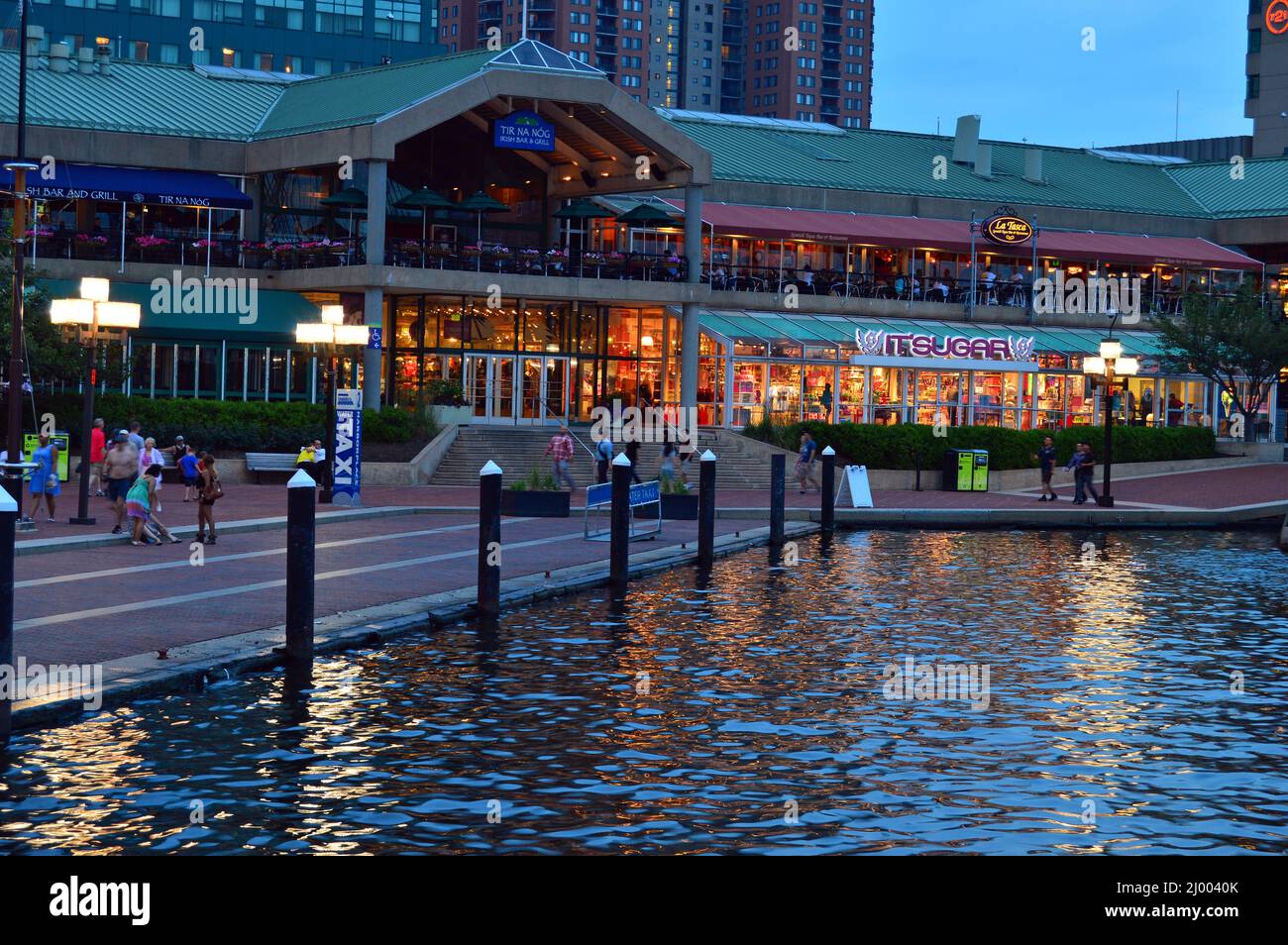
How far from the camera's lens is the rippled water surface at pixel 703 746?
11.0m

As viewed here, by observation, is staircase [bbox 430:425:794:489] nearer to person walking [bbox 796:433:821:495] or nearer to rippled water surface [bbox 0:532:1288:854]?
person walking [bbox 796:433:821:495]

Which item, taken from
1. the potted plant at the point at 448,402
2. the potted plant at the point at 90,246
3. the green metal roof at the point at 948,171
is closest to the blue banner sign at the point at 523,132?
the potted plant at the point at 448,402

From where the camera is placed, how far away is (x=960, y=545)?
32.2 m

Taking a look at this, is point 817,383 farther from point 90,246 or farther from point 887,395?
point 90,246

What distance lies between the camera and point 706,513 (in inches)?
1099

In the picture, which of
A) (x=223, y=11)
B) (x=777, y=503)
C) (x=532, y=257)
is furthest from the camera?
(x=223, y=11)

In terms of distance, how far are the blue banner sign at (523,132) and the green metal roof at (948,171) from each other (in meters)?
10.2

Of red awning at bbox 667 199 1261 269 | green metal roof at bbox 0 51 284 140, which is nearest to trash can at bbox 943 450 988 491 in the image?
red awning at bbox 667 199 1261 269

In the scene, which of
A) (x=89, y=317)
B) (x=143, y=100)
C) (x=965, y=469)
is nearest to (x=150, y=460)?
(x=89, y=317)

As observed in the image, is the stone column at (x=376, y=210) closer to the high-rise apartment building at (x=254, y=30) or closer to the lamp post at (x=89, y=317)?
the lamp post at (x=89, y=317)

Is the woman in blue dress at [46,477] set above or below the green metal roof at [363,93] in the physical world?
below

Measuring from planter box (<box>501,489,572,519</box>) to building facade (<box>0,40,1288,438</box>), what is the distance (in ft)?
49.2

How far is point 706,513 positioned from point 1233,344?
36945 mm

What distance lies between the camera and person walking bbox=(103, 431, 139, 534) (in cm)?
2686
